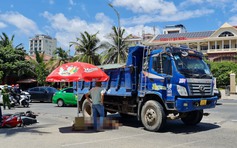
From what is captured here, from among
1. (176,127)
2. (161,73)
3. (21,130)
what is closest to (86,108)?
(21,130)

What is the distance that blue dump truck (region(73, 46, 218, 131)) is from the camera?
9.84 metres

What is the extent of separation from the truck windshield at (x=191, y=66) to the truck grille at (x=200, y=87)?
0.55 ft

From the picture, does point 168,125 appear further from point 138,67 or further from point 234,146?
point 234,146

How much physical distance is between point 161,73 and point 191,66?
3.36 ft

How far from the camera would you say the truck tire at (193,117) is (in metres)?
11.6

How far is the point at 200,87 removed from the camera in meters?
10.1

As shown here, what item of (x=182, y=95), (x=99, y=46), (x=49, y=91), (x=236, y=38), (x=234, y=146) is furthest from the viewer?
(x=236, y=38)

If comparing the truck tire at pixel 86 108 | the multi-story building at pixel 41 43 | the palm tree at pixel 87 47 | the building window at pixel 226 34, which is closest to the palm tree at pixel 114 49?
the palm tree at pixel 87 47

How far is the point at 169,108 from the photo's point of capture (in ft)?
32.7

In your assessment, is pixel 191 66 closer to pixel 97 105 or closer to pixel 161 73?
pixel 161 73

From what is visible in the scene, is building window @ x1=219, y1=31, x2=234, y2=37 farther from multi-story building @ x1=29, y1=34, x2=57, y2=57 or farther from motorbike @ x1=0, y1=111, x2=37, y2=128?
multi-story building @ x1=29, y1=34, x2=57, y2=57

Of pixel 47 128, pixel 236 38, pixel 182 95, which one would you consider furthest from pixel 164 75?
pixel 236 38

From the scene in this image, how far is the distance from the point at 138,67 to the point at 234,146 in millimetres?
4364

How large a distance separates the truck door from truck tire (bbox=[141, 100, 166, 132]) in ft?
A: 1.47
